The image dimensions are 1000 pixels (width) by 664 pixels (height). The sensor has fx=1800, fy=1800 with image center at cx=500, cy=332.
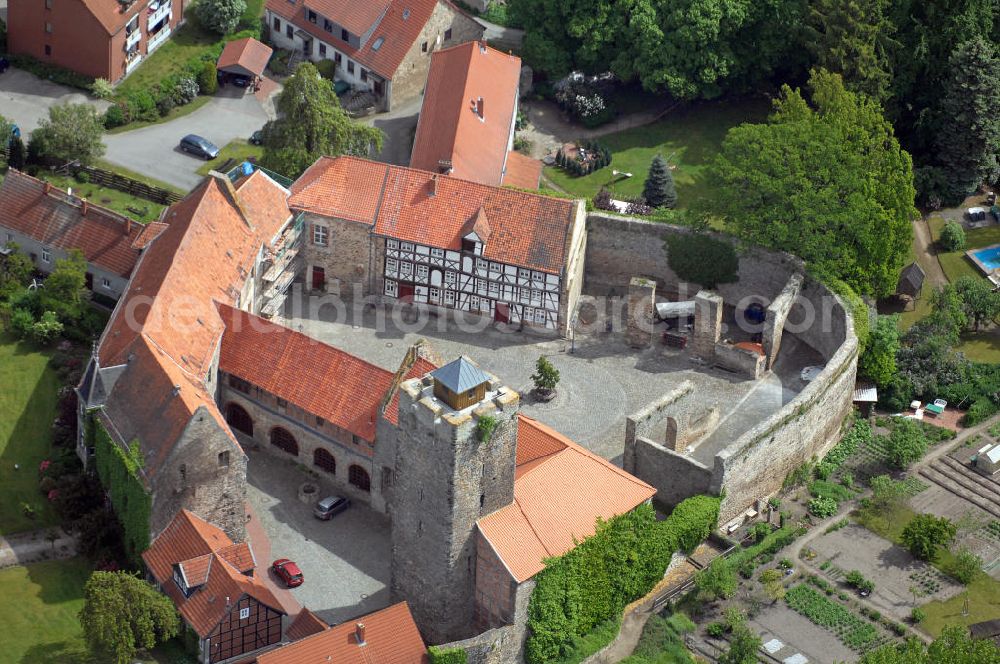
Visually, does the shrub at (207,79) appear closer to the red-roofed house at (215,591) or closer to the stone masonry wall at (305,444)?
the stone masonry wall at (305,444)

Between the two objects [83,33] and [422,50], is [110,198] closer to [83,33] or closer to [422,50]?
[83,33]

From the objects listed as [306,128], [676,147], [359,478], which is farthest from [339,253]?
[676,147]

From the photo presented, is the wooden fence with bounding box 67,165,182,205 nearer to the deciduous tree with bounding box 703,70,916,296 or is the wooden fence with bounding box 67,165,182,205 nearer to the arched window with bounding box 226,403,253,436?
the arched window with bounding box 226,403,253,436

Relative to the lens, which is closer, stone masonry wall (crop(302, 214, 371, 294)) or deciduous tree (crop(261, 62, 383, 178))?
stone masonry wall (crop(302, 214, 371, 294))

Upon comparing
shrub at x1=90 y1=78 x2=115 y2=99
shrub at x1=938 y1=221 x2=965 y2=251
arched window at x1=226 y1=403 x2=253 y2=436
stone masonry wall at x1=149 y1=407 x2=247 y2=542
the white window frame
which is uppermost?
shrub at x1=90 y1=78 x2=115 y2=99

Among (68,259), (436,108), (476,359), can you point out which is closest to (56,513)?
(68,259)

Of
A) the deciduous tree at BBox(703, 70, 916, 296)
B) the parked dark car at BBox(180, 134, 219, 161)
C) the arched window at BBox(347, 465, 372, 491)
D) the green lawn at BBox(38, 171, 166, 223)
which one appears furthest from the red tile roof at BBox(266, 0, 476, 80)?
the arched window at BBox(347, 465, 372, 491)

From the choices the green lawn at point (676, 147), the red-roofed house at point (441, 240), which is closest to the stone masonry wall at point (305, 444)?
the red-roofed house at point (441, 240)
